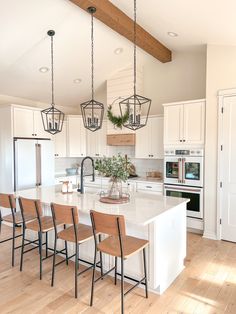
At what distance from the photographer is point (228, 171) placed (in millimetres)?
4027

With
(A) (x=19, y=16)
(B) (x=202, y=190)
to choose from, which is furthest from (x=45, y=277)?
(A) (x=19, y=16)

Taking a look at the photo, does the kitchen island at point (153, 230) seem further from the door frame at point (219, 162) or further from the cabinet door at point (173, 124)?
the cabinet door at point (173, 124)

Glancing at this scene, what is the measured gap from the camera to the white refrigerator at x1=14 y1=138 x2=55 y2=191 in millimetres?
4809

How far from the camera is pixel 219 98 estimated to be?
13.3ft

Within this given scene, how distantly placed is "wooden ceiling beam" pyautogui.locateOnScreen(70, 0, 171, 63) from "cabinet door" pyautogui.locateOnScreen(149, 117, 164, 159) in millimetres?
1310

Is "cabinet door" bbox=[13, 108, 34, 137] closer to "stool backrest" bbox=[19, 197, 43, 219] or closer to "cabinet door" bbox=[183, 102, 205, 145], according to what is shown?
"stool backrest" bbox=[19, 197, 43, 219]

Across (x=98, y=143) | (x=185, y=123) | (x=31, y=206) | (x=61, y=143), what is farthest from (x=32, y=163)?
(x=185, y=123)

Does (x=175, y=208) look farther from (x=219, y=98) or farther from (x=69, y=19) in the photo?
(x=69, y=19)

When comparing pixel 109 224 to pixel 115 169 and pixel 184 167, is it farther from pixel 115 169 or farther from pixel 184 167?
pixel 184 167

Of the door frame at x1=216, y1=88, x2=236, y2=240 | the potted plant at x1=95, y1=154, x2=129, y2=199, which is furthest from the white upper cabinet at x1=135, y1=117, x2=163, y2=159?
the potted plant at x1=95, y1=154, x2=129, y2=199

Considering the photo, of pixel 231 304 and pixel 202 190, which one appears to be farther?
pixel 202 190

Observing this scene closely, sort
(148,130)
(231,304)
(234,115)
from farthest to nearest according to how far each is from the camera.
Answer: (148,130), (234,115), (231,304)

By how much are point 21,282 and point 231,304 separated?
2.34m

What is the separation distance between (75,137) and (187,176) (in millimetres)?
3174
